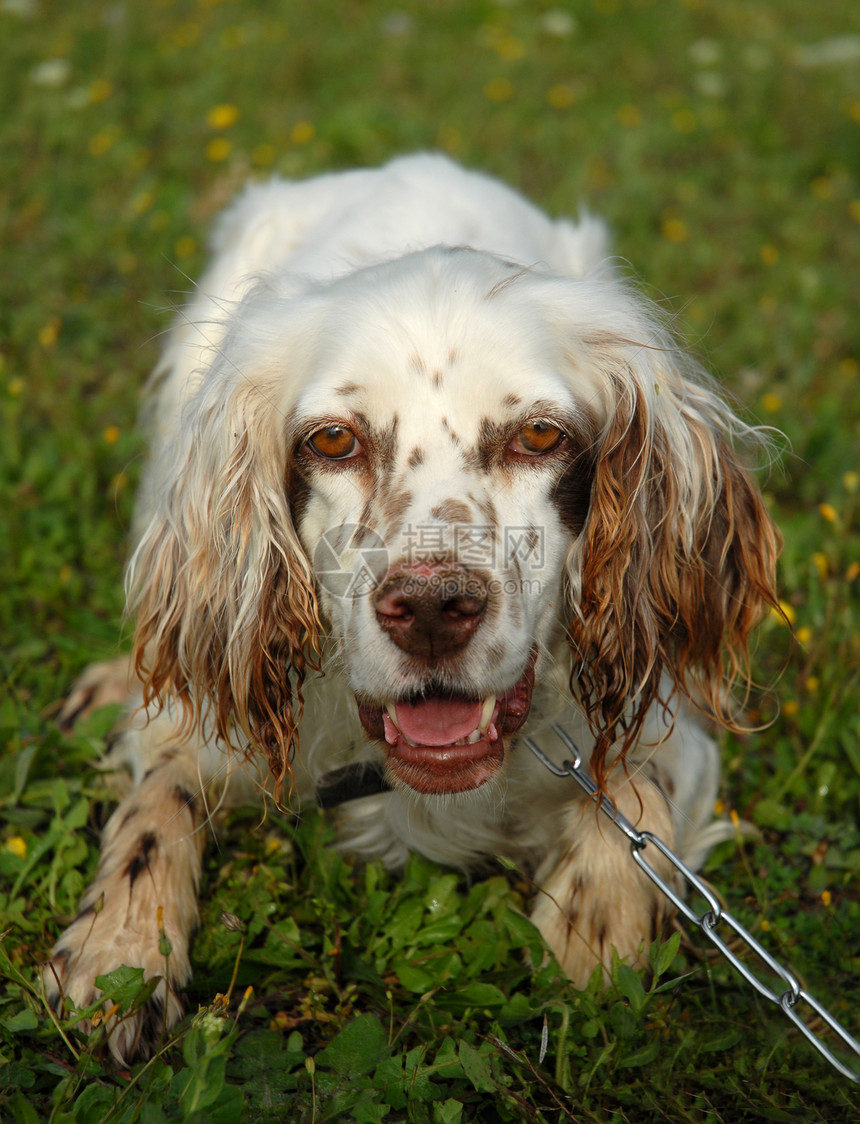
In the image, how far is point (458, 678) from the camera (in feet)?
7.35

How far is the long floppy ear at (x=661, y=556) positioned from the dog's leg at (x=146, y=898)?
106 centimetres

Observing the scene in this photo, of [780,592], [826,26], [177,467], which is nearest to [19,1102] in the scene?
[177,467]

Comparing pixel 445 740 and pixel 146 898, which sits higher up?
pixel 445 740

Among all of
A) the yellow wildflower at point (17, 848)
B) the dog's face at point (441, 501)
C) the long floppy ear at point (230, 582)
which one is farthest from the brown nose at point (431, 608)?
the yellow wildflower at point (17, 848)

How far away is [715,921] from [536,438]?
1.09m

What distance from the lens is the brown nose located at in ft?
7.07

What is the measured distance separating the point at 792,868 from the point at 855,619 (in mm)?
1000

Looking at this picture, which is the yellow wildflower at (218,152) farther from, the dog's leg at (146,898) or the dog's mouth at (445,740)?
the dog's mouth at (445,740)

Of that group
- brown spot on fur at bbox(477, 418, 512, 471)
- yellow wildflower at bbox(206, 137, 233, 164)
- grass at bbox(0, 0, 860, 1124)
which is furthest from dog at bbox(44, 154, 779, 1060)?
yellow wildflower at bbox(206, 137, 233, 164)

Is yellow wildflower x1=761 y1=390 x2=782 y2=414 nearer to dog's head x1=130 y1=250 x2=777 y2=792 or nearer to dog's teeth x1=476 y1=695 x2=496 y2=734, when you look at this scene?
dog's head x1=130 y1=250 x2=777 y2=792

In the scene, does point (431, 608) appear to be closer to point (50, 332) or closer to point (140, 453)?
point (140, 453)

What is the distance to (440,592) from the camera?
7.05 ft

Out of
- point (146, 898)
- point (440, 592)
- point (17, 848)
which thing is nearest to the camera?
point (440, 592)

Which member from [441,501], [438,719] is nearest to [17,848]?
[438,719]
